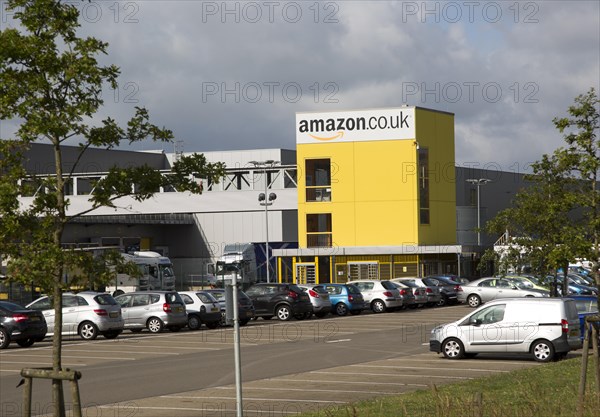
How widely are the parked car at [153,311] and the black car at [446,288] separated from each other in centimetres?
1970

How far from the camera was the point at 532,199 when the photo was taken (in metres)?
30.4

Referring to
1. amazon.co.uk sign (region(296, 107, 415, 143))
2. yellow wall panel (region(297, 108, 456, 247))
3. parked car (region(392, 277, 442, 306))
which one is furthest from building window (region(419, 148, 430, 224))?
parked car (region(392, 277, 442, 306))

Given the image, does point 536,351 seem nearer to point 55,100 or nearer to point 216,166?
point 216,166

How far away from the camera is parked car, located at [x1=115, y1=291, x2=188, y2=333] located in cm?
3875

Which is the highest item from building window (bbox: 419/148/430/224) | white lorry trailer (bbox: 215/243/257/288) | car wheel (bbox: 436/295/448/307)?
building window (bbox: 419/148/430/224)

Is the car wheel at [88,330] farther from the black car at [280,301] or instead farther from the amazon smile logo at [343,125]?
the amazon smile logo at [343,125]

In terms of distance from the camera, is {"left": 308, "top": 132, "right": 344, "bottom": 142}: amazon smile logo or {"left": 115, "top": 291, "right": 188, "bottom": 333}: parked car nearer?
{"left": 115, "top": 291, "right": 188, "bottom": 333}: parked car

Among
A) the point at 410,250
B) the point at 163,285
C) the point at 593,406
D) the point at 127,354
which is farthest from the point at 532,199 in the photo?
the point at 163,285

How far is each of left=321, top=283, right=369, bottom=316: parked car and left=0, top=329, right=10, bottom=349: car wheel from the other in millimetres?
18778

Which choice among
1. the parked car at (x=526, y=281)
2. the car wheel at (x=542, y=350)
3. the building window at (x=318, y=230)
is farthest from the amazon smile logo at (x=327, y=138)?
the car wheel at (x=542, y=350)

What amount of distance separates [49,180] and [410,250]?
53353 mm

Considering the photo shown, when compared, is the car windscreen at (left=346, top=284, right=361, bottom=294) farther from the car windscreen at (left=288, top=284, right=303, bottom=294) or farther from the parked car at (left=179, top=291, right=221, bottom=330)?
the parked car at (left=179, top=291, right=221, bottom=330)

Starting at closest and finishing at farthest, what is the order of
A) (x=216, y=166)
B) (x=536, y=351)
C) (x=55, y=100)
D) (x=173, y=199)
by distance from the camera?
(x=55, y=100) → (x=216, y=166) → (x=536, y=351) → (x=173, y=199)

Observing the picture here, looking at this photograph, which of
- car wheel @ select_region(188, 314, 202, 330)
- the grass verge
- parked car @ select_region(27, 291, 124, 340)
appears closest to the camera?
the grass verge
